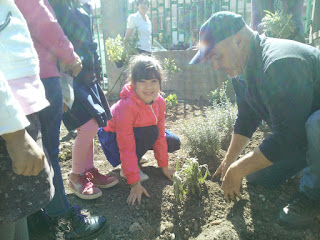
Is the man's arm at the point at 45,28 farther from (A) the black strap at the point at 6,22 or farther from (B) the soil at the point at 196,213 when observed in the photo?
(B) the soil at the point at 196,213

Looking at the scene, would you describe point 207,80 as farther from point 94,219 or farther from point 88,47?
point 94,219

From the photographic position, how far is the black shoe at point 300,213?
1.70 m

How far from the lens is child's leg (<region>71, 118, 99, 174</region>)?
207 cm

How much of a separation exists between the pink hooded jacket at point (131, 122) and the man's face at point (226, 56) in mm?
733

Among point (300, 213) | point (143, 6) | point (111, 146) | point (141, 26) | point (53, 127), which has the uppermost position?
point (143, 6)

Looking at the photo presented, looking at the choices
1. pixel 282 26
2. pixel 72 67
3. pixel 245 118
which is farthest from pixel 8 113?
pixel 282 26

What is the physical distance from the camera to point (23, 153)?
3.06ft

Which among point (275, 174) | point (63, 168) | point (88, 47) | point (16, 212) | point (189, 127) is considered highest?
point (88, 47)

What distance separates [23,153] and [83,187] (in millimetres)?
1221

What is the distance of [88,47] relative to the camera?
6.61 ft

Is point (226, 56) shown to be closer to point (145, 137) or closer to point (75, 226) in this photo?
point (145, 137)

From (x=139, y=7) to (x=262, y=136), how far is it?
10.5 ft

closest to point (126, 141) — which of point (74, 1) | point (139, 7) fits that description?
point (74, 1)

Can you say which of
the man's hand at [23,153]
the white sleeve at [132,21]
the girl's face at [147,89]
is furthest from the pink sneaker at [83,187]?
the white sleeve at [132,21]
